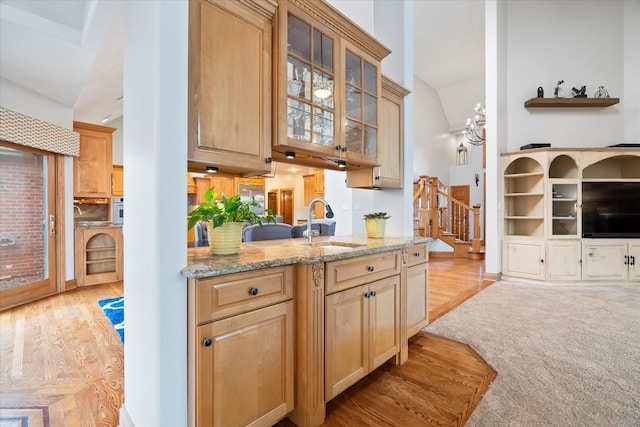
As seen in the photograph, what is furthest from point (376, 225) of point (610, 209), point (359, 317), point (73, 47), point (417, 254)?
point (610, 209)

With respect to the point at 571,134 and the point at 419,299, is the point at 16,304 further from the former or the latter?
the point at 571,134

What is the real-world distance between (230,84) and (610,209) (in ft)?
19.6

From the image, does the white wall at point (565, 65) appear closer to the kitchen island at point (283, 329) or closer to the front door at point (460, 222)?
the front door at point (460, 222)

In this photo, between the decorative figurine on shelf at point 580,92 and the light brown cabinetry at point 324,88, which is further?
the decorative figurine on shelf at point 580,92

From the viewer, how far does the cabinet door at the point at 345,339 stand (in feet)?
5.50

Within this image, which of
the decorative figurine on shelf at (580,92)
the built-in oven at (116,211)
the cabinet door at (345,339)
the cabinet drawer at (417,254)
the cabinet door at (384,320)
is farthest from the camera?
the built-in oven at (116,211)

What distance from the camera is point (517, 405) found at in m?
1.78

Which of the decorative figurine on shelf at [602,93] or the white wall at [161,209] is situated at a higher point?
the decorative figurine on shelf at [602,93]

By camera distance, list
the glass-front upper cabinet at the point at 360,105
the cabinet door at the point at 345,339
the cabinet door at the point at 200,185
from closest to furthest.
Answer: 1. the cabinet door at the point at 345,339
2. the glass-front upper cabinet at the point at 360,105
3. the cabinet door at the point at 200,185

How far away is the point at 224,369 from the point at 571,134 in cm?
652

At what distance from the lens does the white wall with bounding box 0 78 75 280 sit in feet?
12.3

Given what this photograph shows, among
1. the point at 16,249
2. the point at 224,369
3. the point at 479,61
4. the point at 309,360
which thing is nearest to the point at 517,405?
the point at 309,360

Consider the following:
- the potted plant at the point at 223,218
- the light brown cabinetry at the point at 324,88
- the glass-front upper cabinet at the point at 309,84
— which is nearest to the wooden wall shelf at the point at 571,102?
the light brown cabinetry at the point at 324,88

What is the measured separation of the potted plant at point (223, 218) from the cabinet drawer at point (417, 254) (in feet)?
4.41
